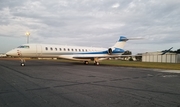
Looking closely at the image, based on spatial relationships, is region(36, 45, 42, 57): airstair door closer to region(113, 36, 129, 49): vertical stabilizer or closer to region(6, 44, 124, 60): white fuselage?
region(6, 44, 124, 60): white fuselage

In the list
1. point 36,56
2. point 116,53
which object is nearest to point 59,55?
point 36,56

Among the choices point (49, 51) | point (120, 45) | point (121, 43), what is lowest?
point (49, 51)

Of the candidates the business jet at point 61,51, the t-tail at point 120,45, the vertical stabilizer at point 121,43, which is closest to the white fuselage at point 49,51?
the business jet at point 61,51

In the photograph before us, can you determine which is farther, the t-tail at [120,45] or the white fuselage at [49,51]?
the t-tail at [120,45]

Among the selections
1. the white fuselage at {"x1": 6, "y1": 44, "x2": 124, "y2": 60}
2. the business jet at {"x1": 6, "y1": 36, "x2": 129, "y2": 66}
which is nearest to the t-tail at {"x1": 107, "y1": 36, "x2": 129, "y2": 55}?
the business jet at {"x1": 6, "y1": 36, "x2": 129, "y2": 66}

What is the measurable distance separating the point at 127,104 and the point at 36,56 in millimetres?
18072

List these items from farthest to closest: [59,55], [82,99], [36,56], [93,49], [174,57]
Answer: [174,57] → [93,49] → [59,55] → [36,56] → [82,99]

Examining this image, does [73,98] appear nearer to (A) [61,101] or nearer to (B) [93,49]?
(A) [61,101]

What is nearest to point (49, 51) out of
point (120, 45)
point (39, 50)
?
point (39, 50)

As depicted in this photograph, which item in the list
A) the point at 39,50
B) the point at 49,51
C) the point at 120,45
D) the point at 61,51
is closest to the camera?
the point at 39,50

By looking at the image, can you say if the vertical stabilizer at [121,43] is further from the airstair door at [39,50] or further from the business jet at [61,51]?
the airstair door at [39,50]

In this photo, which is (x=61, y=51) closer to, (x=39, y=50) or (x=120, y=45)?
(x=39, y=50)

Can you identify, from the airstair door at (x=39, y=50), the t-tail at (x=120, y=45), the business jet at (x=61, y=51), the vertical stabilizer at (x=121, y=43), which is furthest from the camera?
the vertical stabilizer at (x=121, y=43)

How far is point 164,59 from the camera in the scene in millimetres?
54312
